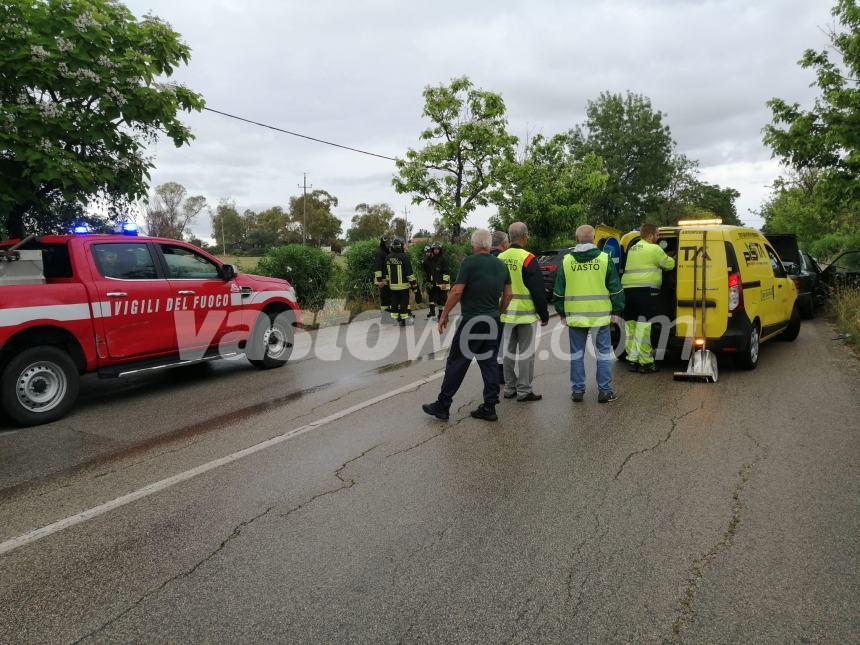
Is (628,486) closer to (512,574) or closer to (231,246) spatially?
(512,574)

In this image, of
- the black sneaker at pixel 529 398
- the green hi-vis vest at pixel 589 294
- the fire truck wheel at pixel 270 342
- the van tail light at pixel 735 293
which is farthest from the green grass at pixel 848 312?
the fire truck wheel at pixel 270 342

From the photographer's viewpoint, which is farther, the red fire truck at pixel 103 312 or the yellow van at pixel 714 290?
the yellow van at pixel 714 290

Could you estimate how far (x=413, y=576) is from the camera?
299cm

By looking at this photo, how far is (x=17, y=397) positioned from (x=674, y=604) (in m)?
5.94

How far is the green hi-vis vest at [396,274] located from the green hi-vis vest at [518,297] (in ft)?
20.8

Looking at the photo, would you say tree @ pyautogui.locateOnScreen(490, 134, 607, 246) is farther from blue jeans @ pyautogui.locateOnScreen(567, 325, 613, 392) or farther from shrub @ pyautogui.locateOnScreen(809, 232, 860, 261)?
blue jeans @ pyautogui.locateOnScreen(567, 325, 613, 392)

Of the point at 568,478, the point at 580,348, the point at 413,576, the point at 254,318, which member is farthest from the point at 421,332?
the point at 413,576

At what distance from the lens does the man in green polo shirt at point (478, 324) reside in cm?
573

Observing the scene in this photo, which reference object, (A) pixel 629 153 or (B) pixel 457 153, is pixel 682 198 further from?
(B) pixel 457 153

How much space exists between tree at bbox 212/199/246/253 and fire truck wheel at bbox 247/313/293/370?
286ft

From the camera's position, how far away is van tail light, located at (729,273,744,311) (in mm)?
7320

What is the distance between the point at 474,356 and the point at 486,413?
0.57m

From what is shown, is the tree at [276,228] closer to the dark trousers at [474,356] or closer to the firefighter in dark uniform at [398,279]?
the firefighter in dark uniform at [398,279]

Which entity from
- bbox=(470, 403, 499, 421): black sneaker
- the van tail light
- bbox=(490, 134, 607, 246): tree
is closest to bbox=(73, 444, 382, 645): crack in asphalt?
bbox=(470, 403, 499, 421): black sneaker
